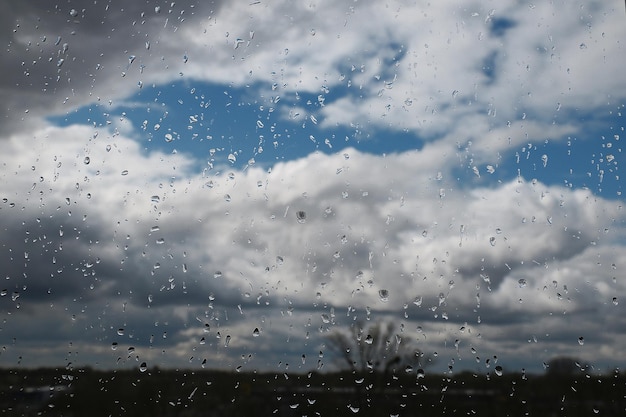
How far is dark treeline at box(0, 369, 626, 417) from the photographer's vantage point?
23.9 feet

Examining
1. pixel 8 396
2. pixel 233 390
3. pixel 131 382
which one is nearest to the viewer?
pixel 8 396

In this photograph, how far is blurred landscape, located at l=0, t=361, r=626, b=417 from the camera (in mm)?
7285

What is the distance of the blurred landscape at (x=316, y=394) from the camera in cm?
729

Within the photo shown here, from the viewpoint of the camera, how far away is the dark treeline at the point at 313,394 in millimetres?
7281

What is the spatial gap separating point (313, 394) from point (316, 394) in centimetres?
4

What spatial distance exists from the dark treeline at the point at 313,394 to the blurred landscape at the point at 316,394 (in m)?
0.01

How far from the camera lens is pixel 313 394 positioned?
8.08 m

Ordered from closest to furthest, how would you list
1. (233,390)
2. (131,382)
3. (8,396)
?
(8,396) < (131,382) < (233,390)

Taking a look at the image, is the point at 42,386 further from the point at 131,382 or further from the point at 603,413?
the point at 603,413

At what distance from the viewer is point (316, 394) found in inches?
319

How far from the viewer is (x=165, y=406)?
7.83 metres

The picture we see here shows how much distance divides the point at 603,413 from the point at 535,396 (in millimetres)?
1069

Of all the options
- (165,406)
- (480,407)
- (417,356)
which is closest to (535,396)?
(480,407)

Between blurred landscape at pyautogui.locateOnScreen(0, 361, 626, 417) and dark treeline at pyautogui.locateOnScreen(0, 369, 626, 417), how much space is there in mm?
11
